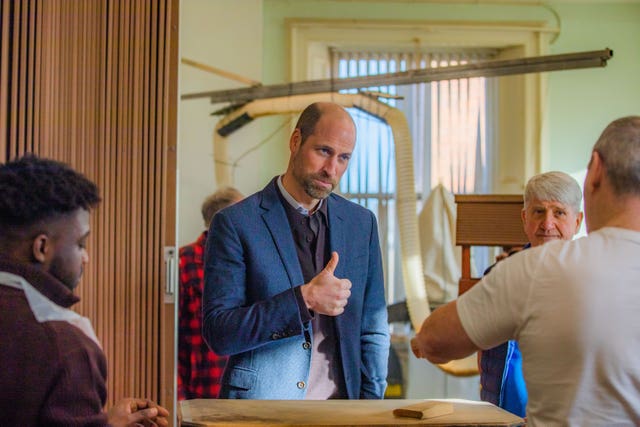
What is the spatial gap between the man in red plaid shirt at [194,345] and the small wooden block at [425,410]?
6.96 ft

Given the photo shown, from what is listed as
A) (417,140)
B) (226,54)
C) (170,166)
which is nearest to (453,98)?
(417,140)

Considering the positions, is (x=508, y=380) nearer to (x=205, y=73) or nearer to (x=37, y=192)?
(x=37, y=192)

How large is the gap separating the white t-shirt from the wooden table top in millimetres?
359

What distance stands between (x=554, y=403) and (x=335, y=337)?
3.28 ft

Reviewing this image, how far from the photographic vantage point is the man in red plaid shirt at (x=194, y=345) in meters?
4.20

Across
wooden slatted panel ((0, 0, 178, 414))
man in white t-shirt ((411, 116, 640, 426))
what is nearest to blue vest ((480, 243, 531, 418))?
man in white t-shirt ((411, 116, 640, 426))

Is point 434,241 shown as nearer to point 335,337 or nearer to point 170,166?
point 170,166

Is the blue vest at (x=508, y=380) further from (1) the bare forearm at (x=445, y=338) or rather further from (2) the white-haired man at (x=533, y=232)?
(1) the bare forearm at (x=445, y=338)

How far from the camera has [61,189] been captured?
1.79 meters

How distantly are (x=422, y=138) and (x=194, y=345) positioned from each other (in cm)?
364

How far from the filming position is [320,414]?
216cm

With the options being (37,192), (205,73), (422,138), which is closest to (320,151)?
(37,192)

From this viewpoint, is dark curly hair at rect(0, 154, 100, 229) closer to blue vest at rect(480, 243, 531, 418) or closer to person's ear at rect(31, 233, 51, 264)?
person's ear at rect(31, 233, 51, 264)

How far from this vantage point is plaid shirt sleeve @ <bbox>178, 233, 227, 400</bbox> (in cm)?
420
